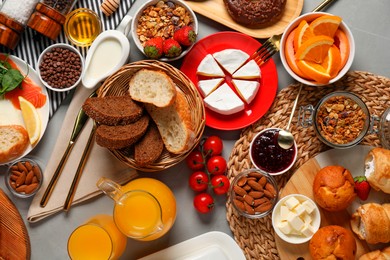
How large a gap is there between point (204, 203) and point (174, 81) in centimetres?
46

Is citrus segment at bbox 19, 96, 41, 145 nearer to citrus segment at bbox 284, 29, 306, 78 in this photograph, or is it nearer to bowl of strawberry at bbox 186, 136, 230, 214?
bowl of strawberry at bbox 186, 136, 230, 214

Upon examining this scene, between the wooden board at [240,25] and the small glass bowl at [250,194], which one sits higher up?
the wooden board at [240,25]

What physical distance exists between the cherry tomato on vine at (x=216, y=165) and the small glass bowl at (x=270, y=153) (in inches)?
4.6

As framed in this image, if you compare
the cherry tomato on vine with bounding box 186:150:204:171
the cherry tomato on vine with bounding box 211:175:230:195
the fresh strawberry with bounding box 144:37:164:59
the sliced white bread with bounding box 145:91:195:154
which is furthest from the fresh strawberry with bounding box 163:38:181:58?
the cherry tomato on vine with bounding box 211:175:230:195

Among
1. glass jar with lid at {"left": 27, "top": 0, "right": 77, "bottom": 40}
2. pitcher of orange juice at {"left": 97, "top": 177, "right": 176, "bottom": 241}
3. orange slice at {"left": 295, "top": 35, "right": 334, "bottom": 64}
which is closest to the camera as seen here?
pitcher of orange juice at {"left": 97, "top": 177, "right": 176, "bottom": 241}

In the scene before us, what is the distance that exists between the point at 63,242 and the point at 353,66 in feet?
4.30

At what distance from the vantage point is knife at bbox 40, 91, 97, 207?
1.99 m

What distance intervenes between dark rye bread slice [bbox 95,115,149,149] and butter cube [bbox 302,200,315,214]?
24.7 inches

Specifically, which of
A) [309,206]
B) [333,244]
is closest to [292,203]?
[309,206]

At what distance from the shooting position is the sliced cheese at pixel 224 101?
77.2 inches

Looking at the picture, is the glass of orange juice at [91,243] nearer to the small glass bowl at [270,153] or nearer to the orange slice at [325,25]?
the small glass bowl at [270,153]

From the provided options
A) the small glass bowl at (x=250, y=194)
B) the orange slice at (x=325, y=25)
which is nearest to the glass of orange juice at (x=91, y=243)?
the small glass bowl at (x=250, y=194)

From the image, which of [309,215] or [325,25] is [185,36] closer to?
[325,25]

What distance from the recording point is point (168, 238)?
2043 mm
